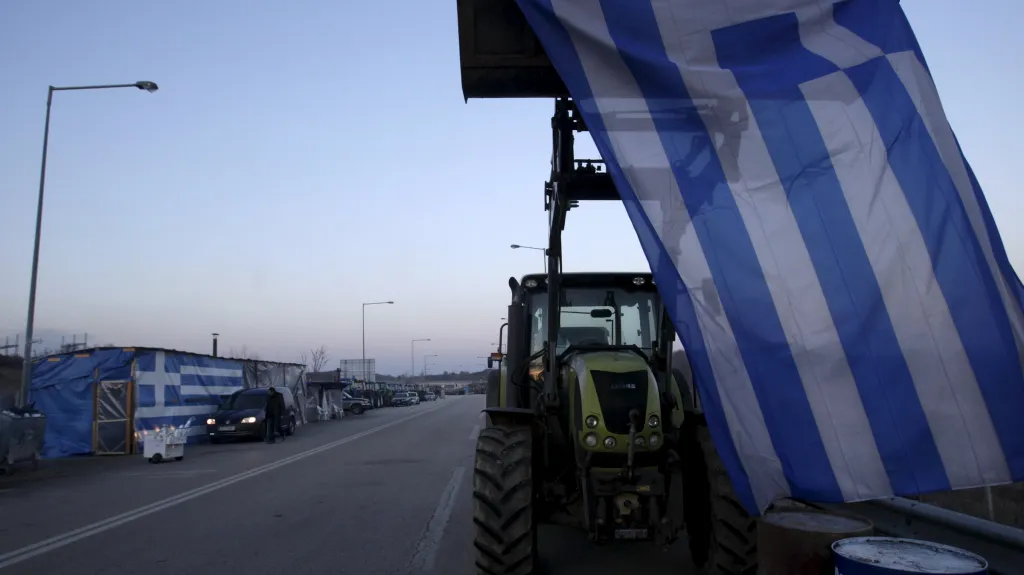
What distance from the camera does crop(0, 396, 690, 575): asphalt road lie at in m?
7.11

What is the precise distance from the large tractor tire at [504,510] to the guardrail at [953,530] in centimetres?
252

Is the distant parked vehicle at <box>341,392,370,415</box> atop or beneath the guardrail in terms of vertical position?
atop

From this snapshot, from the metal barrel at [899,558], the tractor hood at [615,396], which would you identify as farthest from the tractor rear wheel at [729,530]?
the metal barrel at [899,558]

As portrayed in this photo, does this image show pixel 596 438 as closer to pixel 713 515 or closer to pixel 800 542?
pixel 713 515

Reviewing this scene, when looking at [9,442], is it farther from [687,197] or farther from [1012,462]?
[1012,462]

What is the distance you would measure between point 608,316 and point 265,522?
501cm

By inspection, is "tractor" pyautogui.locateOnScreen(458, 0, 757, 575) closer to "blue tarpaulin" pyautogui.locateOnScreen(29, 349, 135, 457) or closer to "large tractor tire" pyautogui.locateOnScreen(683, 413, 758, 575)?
"large tractor tire" pyautogui.locateOnScreen(683, 413, 758, 575)

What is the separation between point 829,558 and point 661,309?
380cm

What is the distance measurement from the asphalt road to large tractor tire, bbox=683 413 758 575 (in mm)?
589

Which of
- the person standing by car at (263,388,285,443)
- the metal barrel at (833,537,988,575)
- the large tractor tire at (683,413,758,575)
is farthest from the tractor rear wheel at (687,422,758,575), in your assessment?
the person standing by car at (263,388,285,443)

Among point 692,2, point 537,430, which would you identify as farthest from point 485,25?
point 537,430

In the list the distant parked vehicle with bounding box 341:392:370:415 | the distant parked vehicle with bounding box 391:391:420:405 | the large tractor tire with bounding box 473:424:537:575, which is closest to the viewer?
the large tractor tire with bounding box 473:424:537:575

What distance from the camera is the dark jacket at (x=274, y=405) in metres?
23.3

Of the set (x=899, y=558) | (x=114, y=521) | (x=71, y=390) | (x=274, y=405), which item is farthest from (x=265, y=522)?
(x=274, y=405)
